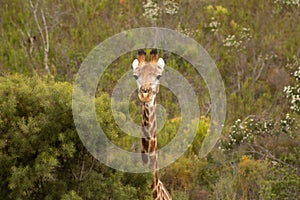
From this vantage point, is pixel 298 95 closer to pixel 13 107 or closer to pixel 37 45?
pixel 13 107

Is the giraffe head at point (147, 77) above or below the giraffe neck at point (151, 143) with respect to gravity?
above

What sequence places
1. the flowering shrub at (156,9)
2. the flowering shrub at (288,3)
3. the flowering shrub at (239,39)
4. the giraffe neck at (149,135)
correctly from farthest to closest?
1. the flowering shrub at (288,3)
2. the flowering shrub at (239,39)
3. the flowering shrub at (156,9)
4. the giraffe neck at (149,135)

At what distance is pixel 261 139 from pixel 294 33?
10.3 m

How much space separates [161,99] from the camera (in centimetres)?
2130

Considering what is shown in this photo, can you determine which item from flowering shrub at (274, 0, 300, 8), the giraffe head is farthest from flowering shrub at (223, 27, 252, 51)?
the giraffe head

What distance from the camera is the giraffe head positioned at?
818 cm

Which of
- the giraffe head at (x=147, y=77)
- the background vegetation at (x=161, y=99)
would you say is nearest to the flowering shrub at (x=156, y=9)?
the background vegetation at (x=161, y=99)

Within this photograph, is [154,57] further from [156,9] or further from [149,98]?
[156,9]

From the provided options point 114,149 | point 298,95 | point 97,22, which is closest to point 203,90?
point 97,22

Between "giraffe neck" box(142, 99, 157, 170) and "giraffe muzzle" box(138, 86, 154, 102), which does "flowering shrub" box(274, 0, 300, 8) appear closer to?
"giraffe neck" box(142, 99, 157, 170)

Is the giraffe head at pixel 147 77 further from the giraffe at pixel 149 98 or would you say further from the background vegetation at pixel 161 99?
the background vegetation at pixel 161 99

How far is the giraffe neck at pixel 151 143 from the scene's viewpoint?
8797 millimetres

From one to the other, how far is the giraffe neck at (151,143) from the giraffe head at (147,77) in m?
0.31

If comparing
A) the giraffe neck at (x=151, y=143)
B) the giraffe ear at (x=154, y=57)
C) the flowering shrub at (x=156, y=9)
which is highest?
the flowering shrub at (x=156, y=9)
